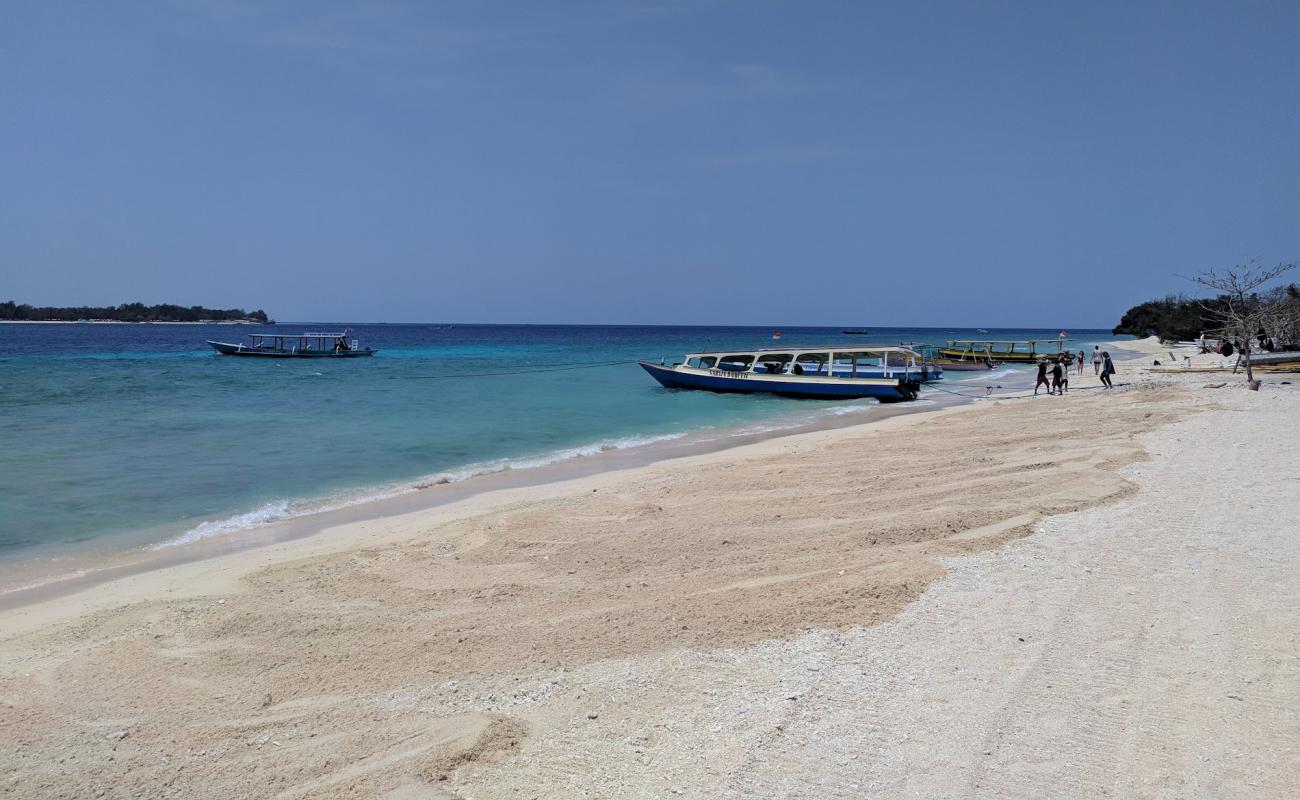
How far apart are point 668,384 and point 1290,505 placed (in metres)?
26.9

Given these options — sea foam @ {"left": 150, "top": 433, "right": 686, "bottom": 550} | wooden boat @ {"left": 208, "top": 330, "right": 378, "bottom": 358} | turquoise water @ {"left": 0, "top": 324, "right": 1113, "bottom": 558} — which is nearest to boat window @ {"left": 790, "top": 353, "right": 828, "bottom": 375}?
turquoise water @ {"left": 0, "top": 324, "right": 1113, "bottom": 558}

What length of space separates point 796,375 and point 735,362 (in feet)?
11.7

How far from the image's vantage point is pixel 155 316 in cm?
17188

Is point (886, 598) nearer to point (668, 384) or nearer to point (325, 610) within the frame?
point (325, 610)

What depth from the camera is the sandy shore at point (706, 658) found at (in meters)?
4.01

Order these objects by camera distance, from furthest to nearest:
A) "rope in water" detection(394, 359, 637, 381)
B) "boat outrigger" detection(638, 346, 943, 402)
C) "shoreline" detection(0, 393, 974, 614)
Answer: "rope in water" detection(394, 359, 637, 381)
"boat outrigger" detection(638, 346, 943, 402)
"shoreline" detection(0, 393, 974, 614)

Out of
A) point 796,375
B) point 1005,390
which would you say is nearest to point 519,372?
point 796,375

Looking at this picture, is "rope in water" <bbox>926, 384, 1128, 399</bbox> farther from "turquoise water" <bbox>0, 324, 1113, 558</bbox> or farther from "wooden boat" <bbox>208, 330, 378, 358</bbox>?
"wooden boat" <bbox>208, 330, 378, 358</bbox>

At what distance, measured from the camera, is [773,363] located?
33.2m

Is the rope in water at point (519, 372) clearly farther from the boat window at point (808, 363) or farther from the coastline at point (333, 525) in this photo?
the coastline at point (333, 525)

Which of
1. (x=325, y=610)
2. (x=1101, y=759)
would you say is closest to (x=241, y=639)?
(x=325, y=610)

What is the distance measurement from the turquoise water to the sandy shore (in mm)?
3487

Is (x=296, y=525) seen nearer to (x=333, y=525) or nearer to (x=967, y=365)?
(x=333, y=525)

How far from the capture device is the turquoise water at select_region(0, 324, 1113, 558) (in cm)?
1173
